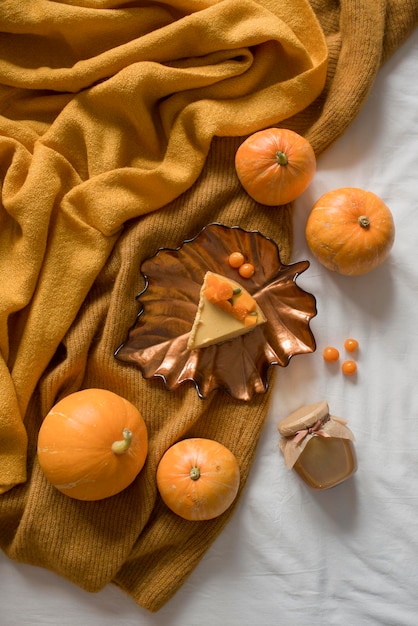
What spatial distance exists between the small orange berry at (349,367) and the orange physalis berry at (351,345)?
0.08 ft

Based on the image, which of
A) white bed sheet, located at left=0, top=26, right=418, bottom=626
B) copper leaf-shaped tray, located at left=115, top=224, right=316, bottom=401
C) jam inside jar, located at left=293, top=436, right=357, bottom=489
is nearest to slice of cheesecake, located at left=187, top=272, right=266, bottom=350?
copper leaf-shaped tray, located at left=115, top=224, right=316, bottom=401

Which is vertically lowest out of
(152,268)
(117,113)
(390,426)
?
(390,426)

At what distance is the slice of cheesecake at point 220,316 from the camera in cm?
112

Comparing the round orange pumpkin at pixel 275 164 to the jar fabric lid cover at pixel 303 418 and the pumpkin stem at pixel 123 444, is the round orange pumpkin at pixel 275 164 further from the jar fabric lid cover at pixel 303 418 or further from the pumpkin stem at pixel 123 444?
the pumpkin stem at pixel 123 444

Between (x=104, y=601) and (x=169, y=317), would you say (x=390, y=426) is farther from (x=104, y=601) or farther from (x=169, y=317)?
(x=104, y=601)

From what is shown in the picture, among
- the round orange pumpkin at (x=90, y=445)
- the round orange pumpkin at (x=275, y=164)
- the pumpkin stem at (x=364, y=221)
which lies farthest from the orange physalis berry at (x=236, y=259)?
the round orange pumpkin at (x=90, y=445)

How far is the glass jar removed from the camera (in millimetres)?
1135

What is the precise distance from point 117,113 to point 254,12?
325 mm

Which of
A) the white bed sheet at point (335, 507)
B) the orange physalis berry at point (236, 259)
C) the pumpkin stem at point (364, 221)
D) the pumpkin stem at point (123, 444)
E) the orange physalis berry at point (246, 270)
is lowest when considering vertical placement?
the white bed sheet at point (335, 507)

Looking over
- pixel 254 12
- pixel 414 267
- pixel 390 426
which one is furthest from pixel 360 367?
pixel 254 12

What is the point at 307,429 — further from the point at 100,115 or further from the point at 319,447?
the point at 100,115

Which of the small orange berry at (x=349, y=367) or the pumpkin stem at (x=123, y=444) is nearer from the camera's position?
the pumpkin stem at (x=123, y=444)

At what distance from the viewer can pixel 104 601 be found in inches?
45.8

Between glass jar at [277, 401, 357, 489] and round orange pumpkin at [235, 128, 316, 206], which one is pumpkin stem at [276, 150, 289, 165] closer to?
round orange pumpkin at [235, 128, 316, 206]
